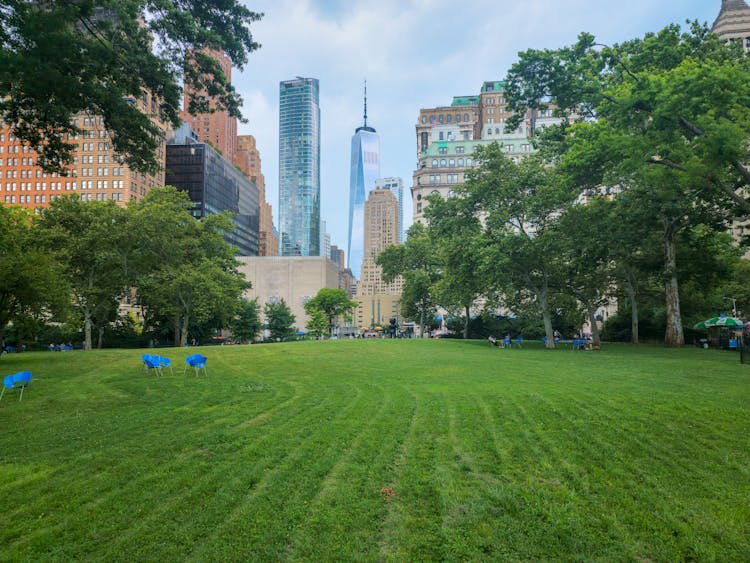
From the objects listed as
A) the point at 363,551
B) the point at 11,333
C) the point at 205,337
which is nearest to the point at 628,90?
the point at 363,551

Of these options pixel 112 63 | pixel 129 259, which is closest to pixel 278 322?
pixel 129 259

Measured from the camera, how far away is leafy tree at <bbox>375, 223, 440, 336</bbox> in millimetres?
57906

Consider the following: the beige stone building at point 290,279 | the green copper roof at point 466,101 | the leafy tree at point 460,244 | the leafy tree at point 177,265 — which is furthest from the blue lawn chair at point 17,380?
the green copper roof at point 466,101

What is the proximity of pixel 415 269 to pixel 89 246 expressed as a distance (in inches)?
1558

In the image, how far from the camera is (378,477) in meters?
5.42

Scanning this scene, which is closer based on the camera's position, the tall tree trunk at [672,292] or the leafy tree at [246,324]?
the tall tree trunk at [672,292]

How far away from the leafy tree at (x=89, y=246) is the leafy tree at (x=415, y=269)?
3440 centimetres

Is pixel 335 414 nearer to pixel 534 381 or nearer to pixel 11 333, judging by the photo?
pixel 534 381

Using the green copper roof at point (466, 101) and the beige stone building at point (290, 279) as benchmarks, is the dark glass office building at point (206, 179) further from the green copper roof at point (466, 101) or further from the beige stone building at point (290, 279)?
the green copper roof at point (466, 101)

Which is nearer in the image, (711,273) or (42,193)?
(711,273)

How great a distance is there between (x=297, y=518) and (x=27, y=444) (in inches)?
218

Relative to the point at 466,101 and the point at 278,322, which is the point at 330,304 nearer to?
the point at 278,322

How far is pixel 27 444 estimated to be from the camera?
6.94 metres

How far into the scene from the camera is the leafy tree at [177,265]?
127ft
